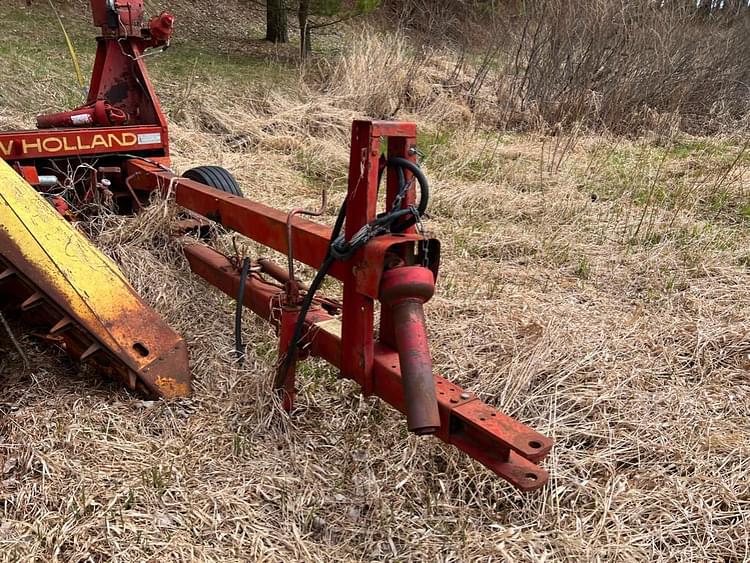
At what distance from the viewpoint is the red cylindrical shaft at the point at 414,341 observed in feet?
5.59

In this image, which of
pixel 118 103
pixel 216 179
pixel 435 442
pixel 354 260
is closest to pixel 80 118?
pixel 118 103

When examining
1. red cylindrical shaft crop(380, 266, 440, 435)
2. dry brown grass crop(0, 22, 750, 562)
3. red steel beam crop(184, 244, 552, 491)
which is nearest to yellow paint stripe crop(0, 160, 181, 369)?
dry brown grass crop(0, 22, 750, 562)

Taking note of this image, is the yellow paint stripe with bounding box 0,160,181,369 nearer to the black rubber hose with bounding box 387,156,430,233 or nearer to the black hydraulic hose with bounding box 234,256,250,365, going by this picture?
the black hydraulic hose with bounding box 234,256,250,365

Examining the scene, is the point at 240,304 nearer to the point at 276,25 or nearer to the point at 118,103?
the point at 118,103

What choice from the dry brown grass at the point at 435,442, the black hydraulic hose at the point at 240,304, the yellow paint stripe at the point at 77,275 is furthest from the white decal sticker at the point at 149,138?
the black hydraulic hose at the point at 240,304

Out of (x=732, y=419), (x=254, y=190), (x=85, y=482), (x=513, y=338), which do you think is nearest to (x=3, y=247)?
(x=85, y=482)

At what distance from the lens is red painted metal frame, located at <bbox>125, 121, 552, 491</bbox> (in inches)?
73.2

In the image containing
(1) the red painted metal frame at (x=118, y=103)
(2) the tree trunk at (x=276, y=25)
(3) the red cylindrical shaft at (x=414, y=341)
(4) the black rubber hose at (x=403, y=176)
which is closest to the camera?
(3) the red cylindrical shaft at (x=414, y=341)

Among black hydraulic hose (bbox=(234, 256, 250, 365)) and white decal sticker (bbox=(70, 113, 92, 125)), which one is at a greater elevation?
white decal sticker (bbox=(70, 113, 92, 125))

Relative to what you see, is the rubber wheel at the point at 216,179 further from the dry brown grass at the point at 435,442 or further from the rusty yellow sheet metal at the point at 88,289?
the rusty yellow sheet metal at the point at 88,289

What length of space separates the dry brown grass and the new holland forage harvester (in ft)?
0.63

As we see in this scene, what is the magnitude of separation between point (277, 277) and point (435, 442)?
963 millimetres

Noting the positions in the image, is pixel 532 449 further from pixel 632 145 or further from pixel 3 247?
pixel 632 145

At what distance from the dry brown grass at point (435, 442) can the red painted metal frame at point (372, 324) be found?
0.32 m
